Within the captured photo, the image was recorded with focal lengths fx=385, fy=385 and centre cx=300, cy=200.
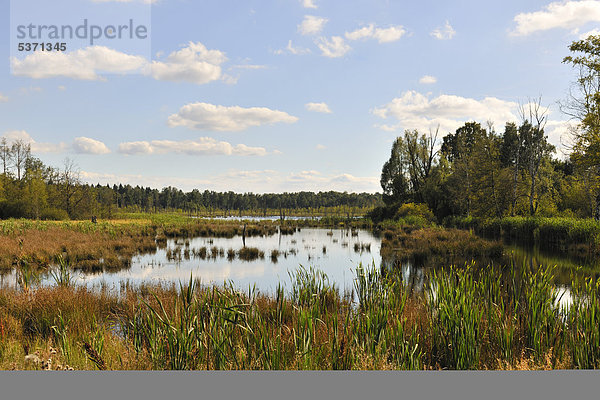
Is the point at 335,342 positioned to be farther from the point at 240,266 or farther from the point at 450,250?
the point at 450,250

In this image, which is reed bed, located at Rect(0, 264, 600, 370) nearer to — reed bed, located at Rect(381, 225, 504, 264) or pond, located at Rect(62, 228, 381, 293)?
pond, located at Rect(62, 228, 381, 293)

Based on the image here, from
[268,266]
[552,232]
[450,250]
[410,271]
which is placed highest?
[552,232]

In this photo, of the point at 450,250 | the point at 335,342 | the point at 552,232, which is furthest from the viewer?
the point at 552,232

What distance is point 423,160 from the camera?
5641 centimetres

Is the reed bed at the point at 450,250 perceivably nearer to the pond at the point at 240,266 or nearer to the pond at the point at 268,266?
the pond at the point at 268,266

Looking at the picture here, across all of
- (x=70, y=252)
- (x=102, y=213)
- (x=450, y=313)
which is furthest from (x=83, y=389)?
(x=102, y=213)

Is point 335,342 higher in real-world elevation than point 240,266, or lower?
higher

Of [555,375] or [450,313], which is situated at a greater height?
[555,375]

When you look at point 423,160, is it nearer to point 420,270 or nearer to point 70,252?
point 420,270

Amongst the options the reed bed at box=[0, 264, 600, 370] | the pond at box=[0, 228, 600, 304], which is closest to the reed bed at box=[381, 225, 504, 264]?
the pond at box=[0, 228, 600, 304]

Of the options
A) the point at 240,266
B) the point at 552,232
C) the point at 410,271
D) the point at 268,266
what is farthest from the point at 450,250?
the point at 240,266

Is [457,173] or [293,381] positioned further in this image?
[457,173]

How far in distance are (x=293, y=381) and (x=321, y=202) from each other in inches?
5775

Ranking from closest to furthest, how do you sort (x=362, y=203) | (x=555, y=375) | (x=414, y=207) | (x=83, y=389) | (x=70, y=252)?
(x=83, y=389) → (x=555, y=375) → (x=70, y=252) → (x=414, y=207) → (x=362, y=203)
